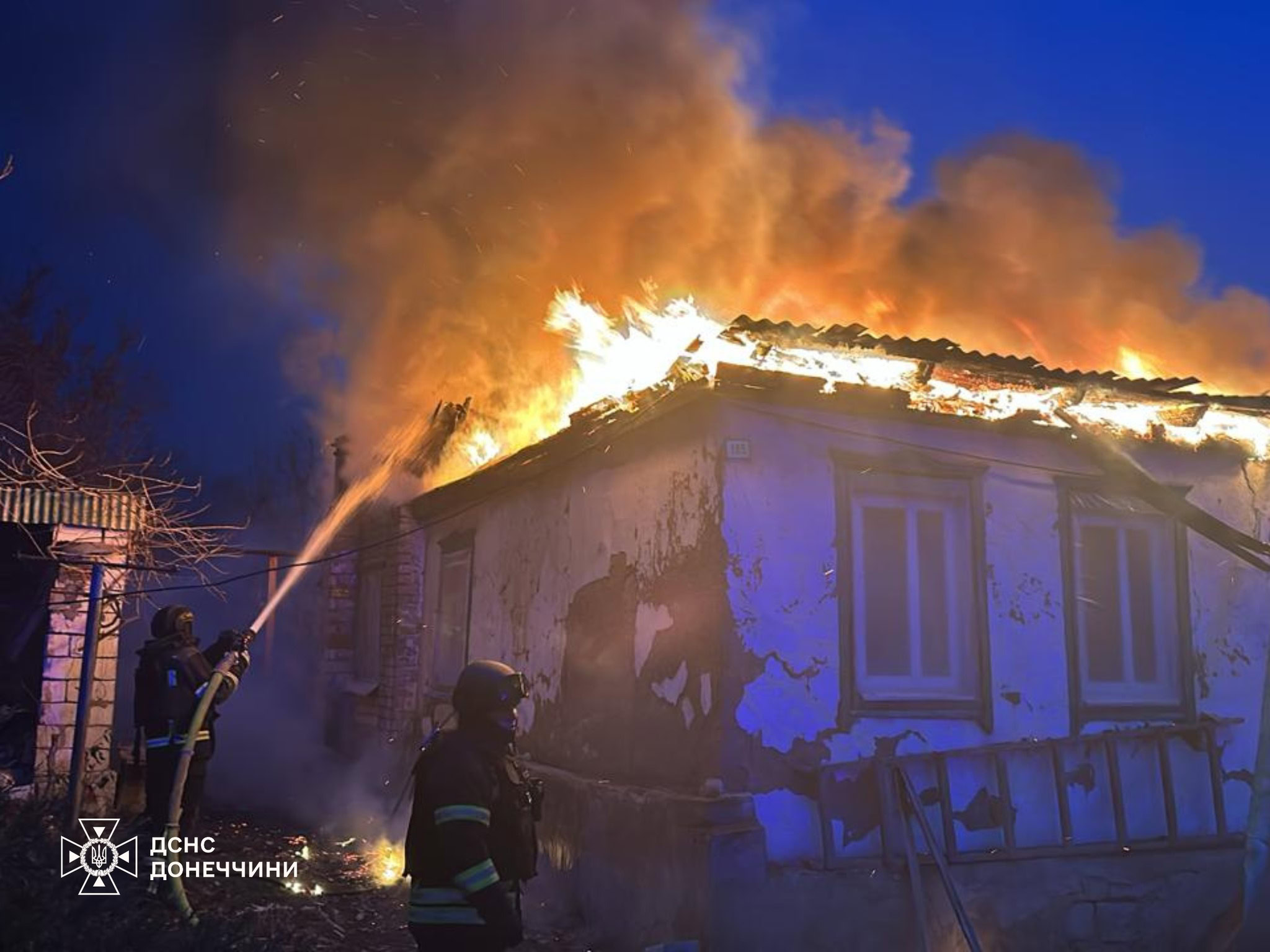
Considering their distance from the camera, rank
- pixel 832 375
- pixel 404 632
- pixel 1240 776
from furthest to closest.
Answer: pixel 404 632, pixel 1240 776, pixel 832 375

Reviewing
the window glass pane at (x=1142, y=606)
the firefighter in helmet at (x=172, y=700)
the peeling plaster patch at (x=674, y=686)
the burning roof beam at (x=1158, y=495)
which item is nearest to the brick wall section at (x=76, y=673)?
the firefighter in helmet at (x=172, y=700)

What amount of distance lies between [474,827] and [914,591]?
454 cm

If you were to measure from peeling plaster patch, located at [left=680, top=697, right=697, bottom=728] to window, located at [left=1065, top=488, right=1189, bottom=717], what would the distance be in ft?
10.0

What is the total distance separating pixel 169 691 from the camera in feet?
26.0

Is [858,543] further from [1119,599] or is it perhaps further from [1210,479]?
[1210,479]

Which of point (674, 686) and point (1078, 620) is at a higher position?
point (1078, 620)

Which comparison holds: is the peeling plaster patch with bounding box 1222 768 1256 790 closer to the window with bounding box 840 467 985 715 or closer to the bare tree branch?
the window with bounding box 840 467 985 715

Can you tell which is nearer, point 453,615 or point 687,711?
point 687,711

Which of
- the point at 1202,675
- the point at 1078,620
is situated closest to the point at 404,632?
the point at 1078,620

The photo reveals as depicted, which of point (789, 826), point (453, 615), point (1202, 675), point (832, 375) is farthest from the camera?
point (453, 615)

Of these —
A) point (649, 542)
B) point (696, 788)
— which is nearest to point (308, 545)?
point (649, 542)

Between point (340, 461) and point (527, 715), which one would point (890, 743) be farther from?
point (340, 461)

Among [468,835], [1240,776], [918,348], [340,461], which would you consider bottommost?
[1240,776]

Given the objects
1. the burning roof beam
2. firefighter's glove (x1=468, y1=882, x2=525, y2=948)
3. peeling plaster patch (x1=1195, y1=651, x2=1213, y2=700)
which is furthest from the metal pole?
peeling plaster patch (x1=1195, y1=651, x2=1213, y2=700)
